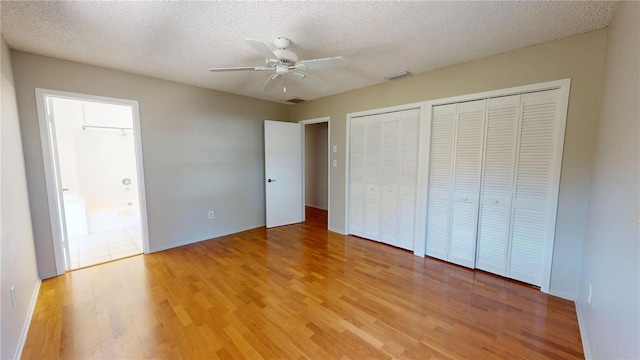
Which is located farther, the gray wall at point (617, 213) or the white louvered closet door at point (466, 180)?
the white louvered closet door at point (466, 180)

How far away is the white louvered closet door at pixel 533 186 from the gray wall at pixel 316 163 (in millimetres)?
3961

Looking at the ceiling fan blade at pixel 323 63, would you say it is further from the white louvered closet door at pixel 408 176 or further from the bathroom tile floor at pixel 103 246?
the bathroom tile floor at pixel 103 246

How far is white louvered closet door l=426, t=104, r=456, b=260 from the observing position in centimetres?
292

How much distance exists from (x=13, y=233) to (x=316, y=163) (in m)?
4.98

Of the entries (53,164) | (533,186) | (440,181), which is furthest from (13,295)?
Answer: (533,186)

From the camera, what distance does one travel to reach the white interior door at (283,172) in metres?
4.42

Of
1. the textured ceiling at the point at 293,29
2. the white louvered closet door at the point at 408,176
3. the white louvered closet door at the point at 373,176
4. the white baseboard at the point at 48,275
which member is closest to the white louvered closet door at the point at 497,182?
the textured ceiling at the point at 293,29

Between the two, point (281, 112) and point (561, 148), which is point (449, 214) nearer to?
point (561, 148)

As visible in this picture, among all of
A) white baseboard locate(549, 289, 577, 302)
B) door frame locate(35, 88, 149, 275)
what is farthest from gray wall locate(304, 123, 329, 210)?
white baseboard locate(549, 289, 577, 302)

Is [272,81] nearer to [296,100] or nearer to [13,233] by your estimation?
[296,100]

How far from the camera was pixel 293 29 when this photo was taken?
2.00 metres

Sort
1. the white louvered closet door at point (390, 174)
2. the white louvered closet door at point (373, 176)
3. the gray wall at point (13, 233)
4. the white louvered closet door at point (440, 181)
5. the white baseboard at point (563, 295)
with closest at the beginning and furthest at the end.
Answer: the gray wall at point (13, 233) → the white baseboard at point (563, 295) → the white louvered closet door at point (440, 181) → the white louvered closet door at point (390, 174) → the white louvered closet door at point (373, 176)

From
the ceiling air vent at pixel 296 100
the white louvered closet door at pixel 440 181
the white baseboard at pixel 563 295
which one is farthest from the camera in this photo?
the ceiling air vent at pixel 296 100

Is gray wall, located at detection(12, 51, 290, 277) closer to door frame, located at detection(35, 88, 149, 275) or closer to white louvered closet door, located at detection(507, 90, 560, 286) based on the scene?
door frame, located at detection(35, 88, 149, 275)
